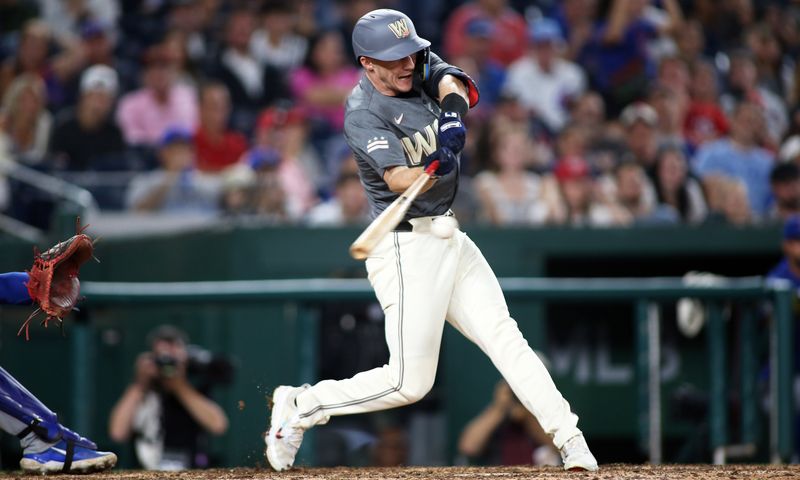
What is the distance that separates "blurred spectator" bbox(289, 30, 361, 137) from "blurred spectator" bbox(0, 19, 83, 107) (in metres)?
1.70

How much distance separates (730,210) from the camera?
27.2ft

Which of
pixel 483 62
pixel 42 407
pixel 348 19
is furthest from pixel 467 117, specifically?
pixel 42 407

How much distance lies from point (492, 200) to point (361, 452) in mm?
1788

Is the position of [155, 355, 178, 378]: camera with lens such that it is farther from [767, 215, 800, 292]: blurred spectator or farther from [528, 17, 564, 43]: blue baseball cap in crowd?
[528, 17, 564, 43]: blue baseball cap in crowd

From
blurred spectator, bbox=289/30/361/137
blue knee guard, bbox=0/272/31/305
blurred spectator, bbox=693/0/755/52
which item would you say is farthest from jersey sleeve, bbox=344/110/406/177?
blurred spectator, bbox=693/0/755/52

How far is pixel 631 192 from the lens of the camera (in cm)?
792

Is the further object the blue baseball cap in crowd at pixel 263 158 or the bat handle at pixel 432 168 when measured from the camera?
the blue baseball cap in crowd at pixel 263 158

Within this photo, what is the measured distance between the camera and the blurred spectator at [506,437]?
661cm

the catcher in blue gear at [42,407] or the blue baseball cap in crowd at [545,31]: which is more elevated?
the blue baseball cap in crowd at [545,31]

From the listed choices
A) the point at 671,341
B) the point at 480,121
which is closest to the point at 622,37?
the point at 480,121

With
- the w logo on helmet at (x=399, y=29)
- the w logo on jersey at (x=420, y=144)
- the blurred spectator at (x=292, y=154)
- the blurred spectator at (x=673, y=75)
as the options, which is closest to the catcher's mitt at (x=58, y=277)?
the w logo on jersey at (x=420, y=144)

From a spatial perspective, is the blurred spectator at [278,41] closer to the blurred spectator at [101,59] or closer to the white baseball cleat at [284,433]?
the blurred spectator at [101,59]

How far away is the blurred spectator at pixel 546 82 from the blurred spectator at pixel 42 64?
3.41m

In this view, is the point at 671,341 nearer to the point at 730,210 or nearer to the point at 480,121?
the point at 730,210
